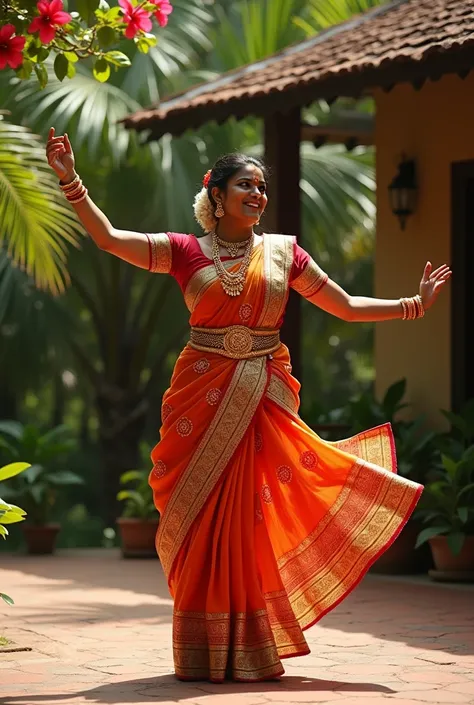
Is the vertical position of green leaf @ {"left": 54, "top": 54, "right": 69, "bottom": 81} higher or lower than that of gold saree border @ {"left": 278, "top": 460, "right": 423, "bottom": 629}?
higher

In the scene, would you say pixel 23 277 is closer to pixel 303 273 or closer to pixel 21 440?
pixel 21 440

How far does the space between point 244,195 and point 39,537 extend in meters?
6.09

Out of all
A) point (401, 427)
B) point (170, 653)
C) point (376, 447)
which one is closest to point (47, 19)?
point (376, 447)

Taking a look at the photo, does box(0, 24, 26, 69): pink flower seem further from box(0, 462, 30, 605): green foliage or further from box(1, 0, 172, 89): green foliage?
box(0, 462, 30, 605): green foliage

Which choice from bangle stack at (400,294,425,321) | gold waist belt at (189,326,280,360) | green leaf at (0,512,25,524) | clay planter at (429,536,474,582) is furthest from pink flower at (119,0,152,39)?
clay planter at (429,536,474,582)

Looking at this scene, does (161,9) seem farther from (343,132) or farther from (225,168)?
(343,132)

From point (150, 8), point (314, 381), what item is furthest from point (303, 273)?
point (314, 381)

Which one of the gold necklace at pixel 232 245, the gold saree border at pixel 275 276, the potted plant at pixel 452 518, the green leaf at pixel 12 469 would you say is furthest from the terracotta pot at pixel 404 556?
the gold necklace at pixel 232 245

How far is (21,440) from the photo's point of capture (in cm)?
1141

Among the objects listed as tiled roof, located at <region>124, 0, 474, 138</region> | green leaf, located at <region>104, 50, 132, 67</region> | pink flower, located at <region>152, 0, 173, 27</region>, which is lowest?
green leaf, located at <region>104, 50, 132, 67</region>

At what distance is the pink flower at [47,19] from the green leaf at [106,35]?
0.24m

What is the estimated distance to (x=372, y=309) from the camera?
18.5 ft

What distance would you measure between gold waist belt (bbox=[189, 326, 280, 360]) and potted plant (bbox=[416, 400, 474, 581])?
3099mm

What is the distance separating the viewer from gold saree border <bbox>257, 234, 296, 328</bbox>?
546cm
